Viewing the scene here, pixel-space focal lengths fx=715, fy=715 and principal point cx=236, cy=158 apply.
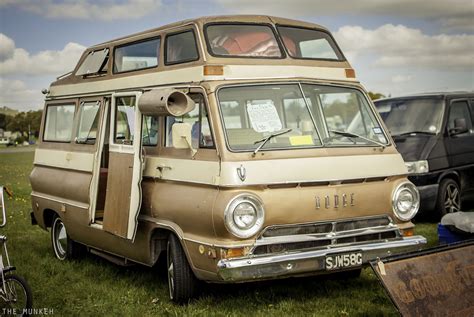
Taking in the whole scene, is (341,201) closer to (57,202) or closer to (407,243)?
(407,243)

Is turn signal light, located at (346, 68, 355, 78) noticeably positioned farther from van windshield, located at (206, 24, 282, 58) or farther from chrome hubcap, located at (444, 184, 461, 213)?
chrome hubcap, located at (444, 184, 461, 213)

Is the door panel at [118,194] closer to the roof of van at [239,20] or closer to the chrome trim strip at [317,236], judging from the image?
the roof of van at [239,20]

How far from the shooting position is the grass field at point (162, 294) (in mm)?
6652

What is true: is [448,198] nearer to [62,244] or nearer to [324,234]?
[324,234]

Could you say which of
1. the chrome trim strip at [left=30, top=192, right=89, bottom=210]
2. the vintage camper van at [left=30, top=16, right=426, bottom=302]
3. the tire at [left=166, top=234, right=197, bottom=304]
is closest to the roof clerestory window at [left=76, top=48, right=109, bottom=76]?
the vintage camper van at [left=30, top=16, right=426, bottom=302]

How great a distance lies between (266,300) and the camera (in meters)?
6.93

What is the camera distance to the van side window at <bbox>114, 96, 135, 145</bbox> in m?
7.84

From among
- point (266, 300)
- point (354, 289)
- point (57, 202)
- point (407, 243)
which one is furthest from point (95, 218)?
point (407, 243)

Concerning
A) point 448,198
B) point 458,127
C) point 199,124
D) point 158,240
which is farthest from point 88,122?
point 458,127

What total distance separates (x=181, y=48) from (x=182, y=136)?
1114mm

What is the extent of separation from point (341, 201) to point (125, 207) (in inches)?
87.7

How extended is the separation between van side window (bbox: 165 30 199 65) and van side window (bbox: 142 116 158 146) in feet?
2.09

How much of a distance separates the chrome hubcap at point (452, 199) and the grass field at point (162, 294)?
2075 millimetres

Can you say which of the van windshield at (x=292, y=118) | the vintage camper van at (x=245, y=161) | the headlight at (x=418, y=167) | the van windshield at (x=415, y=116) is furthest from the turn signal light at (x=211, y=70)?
the van windshield at (x=415, y=116)
